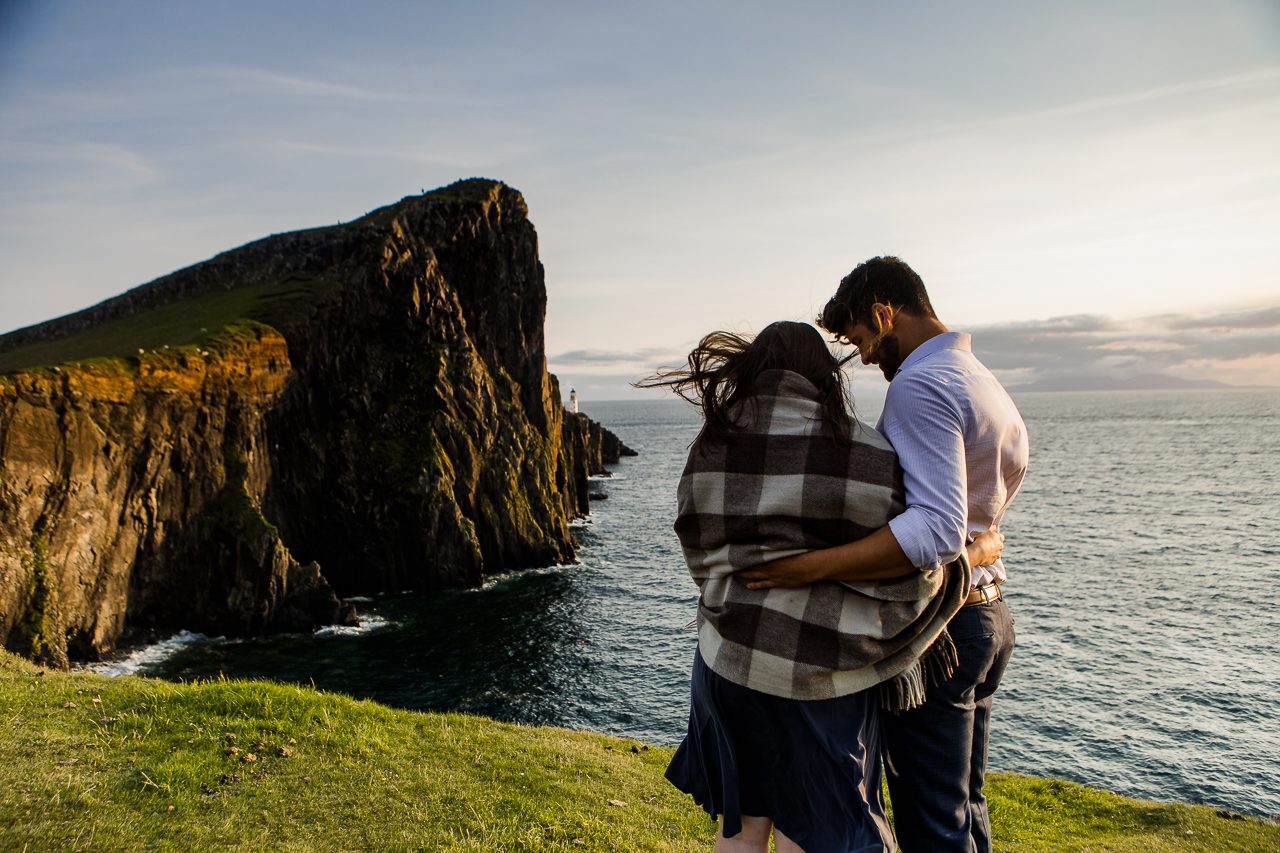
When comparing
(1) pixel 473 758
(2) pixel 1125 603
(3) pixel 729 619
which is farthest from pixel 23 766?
(2) pixel 1125 603

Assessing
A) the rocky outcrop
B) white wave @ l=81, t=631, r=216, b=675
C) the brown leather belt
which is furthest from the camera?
the rocky outcrop

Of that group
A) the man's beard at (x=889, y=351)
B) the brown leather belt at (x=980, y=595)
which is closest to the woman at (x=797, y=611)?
the brown leather belt at (x=980, y=595)

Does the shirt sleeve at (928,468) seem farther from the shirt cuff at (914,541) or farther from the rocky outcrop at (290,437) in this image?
the rocky outcrop at (290,437)

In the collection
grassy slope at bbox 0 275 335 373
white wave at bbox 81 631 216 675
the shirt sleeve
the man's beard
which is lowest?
white wave at bbox 81 631 216 675

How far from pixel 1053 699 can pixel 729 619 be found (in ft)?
110

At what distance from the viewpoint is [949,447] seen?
3.70 metres

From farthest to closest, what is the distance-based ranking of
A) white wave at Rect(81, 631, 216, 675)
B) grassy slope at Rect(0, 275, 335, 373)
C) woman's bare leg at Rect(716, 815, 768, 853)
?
grassy slope at Rect(0, 275, 335, 373)
white wave at Rect(81, 631, 216, 675)
woman's bare leg at Rect(716, 815, 768, 853)

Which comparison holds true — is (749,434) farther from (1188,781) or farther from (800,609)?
(1188,781)

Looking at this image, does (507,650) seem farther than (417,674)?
Yes

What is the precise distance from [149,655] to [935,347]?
39.7 meters

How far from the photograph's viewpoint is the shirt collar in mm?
4246

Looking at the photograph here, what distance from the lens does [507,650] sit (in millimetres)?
37438

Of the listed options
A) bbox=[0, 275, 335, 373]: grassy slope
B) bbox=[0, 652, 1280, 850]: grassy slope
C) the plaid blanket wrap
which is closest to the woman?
the plaid blanket wrap

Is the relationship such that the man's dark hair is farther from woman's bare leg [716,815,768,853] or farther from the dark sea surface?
the dark sea surface
